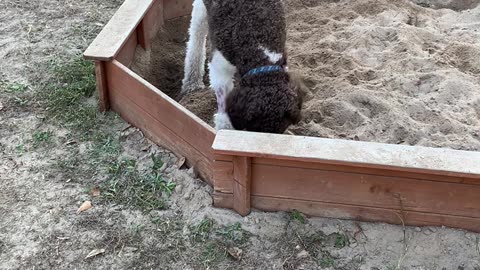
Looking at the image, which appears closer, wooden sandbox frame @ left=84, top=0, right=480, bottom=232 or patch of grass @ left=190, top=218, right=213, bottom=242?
wooden sandbox frame @ left=84, top=0, right=480, bottom=232

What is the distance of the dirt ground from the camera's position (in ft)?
10.3

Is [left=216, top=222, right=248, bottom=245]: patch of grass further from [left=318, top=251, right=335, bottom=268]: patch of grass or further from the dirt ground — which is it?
[left=318, top=251, right=335, bottom=268]: patch of grass

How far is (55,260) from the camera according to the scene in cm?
314

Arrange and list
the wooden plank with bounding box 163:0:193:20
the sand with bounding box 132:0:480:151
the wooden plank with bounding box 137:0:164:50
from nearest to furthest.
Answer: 1. the sand with bounding box 132:0:480:151
2. the wooden plank with bounding box 137:0:164:50
3. the wooden plank with bounding box 163:0:193:20

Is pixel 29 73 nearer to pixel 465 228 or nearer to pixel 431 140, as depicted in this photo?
pixel 431 140

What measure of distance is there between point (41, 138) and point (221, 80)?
1325 mm

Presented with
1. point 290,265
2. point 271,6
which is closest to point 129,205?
point 290,265

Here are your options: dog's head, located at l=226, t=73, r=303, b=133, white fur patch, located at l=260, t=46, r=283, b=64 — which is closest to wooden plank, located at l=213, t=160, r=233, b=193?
dog's head, located at l=226, t=73, r=303, b=133

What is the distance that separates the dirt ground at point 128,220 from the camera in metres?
3.13

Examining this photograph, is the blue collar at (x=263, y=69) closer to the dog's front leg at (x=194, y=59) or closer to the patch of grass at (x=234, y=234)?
the patch of grass at (x=234, y=234)

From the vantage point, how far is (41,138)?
4.04 m

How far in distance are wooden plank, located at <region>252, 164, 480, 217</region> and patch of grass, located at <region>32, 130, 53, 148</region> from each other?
1.60m

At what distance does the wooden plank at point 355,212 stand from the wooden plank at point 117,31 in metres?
1.36

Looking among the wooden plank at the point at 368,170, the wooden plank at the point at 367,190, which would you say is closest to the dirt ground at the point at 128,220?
the wooden plank at the point at 367,190
